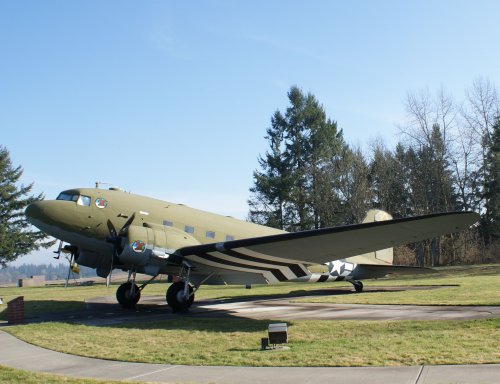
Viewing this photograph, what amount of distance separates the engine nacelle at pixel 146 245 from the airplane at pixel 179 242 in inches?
1.2

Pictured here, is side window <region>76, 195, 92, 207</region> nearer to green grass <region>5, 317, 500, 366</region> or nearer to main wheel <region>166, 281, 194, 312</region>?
main wheel <region>166, 281, 194, 312</region>

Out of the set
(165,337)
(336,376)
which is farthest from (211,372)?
(165,337)

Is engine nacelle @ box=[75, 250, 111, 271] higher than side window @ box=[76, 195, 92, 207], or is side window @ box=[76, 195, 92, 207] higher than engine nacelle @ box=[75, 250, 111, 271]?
side window @ box=[76, 195, 92, 207]

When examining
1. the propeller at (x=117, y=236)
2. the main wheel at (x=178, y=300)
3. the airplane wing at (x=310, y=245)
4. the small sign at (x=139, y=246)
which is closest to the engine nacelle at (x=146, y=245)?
the small sign at (x=139, y=246)

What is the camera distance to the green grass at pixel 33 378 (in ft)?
21.9

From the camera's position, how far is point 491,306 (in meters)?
13.5

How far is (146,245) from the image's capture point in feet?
49.9

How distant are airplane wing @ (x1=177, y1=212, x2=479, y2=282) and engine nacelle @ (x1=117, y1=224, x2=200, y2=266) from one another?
462mm

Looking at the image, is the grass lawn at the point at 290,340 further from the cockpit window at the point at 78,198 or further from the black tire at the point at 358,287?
the black tire at the point at 358,287

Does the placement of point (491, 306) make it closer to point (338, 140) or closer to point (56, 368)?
point (56, 368)

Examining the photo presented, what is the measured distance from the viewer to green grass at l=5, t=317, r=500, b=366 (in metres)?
7.50

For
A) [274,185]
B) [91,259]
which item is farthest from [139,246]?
[274,185]

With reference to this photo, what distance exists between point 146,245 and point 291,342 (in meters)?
7.32

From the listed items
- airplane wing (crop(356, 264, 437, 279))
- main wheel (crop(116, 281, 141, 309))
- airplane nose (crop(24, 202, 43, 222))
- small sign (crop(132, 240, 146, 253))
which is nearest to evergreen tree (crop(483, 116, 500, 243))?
airplane wing (crop(356, 264, 437, 279))
